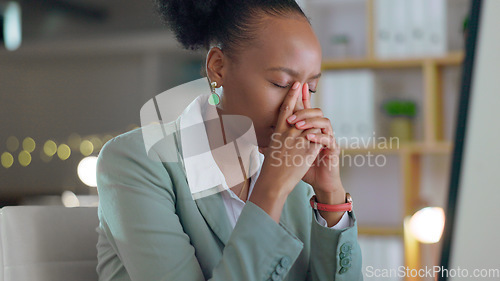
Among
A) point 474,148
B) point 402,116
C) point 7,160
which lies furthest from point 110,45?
point 474,148

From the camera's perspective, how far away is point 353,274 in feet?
3.55

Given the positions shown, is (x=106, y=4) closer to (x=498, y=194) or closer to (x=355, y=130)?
(x=355, y=130)

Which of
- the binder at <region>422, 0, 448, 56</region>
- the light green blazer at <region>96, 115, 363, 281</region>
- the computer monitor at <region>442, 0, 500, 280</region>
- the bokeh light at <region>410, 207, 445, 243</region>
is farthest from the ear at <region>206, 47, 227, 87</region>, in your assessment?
the binder at <region>422, 0, 448, 56</region>

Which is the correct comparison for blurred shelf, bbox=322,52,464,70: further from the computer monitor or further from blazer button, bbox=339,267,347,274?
the computer monitor

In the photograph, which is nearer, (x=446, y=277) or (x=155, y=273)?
(x=446, y=277)

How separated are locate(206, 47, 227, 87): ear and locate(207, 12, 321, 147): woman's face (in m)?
0.02

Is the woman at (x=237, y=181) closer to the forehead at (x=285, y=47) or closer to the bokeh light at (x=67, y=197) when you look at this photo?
the forehead at (x=285, y=47)

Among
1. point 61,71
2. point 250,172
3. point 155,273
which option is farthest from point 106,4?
point 155,273

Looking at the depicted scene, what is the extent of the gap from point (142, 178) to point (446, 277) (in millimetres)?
674

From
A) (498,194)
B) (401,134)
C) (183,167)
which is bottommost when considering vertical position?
(401,134)

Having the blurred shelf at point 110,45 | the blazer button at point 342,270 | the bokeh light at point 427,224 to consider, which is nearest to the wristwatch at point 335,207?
the blazer button at point 342,270

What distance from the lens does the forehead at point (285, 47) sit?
39.8 inches

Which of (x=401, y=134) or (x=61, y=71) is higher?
(x=61, y=71)

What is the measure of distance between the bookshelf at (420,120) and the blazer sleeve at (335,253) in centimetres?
166
